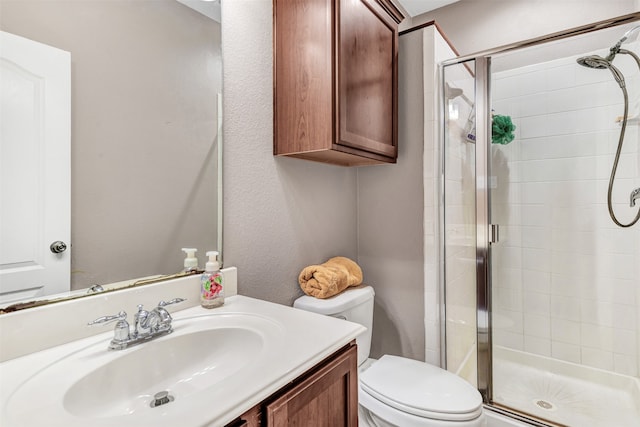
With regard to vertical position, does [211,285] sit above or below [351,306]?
above

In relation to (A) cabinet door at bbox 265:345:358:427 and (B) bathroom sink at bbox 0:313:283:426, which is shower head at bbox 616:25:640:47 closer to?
(A) cabinet door at bbox 265:345:358:427

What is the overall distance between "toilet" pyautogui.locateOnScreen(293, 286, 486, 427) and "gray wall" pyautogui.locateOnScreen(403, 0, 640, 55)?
1.91m

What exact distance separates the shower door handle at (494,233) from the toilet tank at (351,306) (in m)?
0.76

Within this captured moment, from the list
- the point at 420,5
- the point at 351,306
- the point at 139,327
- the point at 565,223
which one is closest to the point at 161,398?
the point at 139,327

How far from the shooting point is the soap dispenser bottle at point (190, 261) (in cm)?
107

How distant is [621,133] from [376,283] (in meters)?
1.47

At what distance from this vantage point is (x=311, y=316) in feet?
3.17

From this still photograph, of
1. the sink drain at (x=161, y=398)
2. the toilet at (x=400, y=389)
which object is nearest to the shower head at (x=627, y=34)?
the toilet at (x=400, y=389)

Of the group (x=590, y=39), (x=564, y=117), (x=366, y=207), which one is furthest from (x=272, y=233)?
(x=590, y=39)

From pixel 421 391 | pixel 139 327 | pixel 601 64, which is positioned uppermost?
pixel 601 64

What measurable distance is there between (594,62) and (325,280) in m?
1.84

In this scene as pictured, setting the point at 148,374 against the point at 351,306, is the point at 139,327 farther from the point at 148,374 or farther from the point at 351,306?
the point at 351,306

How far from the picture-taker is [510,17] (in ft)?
7.14

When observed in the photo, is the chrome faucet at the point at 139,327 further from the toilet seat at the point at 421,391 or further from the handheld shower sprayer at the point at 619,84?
the handheld shower sprayer at the point at 619,84
